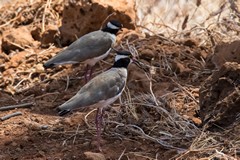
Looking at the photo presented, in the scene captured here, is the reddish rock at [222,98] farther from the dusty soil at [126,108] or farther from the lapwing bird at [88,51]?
the lapwing bird at [88,51]

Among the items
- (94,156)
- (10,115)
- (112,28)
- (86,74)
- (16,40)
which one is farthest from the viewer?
(16,40)

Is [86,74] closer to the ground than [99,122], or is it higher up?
closer to the ground

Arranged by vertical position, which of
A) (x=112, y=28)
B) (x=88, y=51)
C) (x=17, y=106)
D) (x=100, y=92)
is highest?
(x=100, y=92)

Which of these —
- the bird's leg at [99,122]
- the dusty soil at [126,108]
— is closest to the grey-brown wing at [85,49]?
the dusty soil at [126,108]

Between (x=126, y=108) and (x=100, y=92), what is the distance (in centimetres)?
62

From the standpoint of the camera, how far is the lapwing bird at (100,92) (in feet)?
17.8

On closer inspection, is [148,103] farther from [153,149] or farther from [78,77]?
[78,77]

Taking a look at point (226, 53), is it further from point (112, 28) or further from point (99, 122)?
point (99, 122)

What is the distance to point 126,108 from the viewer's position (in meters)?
6.12

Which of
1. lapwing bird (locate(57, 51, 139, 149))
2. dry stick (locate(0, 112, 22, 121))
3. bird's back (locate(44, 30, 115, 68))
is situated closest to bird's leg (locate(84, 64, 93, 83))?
Answer: bird's back (locate(44, 30, 115, 68))

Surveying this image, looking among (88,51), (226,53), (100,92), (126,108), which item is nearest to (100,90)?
(100,92)

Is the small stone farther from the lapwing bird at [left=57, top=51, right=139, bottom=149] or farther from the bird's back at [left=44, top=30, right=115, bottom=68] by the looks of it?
the bird's back at [left=44, top=30, right=115, bottom=68]

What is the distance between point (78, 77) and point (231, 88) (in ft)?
8.03

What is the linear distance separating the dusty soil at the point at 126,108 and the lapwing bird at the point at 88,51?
1.16 feet
